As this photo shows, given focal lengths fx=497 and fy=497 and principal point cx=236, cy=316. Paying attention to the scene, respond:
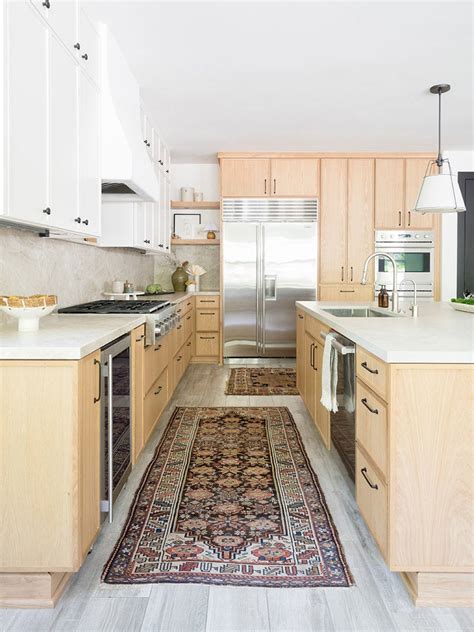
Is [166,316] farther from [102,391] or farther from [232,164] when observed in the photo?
[232,164]

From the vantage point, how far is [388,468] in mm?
1638

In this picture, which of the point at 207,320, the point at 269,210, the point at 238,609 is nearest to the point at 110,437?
the point at 238,609

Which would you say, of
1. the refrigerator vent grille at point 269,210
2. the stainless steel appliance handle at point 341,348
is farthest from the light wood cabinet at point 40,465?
the refrigerator vent grille at point 269,210

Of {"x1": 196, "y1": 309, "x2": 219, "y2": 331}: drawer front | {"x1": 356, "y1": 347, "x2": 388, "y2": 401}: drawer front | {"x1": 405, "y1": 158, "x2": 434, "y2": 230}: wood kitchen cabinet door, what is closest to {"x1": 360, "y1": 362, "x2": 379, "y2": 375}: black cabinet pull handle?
{"x1": 356, "y1": 347, "x2": 388, "y2": 401}: drawer front

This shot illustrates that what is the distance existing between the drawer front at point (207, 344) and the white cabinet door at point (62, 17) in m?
4.08

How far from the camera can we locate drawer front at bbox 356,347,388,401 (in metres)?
1.71

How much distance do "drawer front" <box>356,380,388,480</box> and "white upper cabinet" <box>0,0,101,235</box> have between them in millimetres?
1492

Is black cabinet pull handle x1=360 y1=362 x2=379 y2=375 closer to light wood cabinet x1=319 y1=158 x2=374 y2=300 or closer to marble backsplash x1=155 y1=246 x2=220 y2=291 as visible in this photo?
light wood cabinet x1=319 y1=158 x2=374 y2=300

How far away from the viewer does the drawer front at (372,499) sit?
1.69 m

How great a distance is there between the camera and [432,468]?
1.61 m

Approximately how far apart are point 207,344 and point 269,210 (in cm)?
181

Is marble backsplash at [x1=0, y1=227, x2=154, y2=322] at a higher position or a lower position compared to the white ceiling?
lower

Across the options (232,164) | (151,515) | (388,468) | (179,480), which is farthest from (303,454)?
(232,164)

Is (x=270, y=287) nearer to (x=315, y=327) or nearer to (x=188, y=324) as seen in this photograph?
(x=188, y=324)
